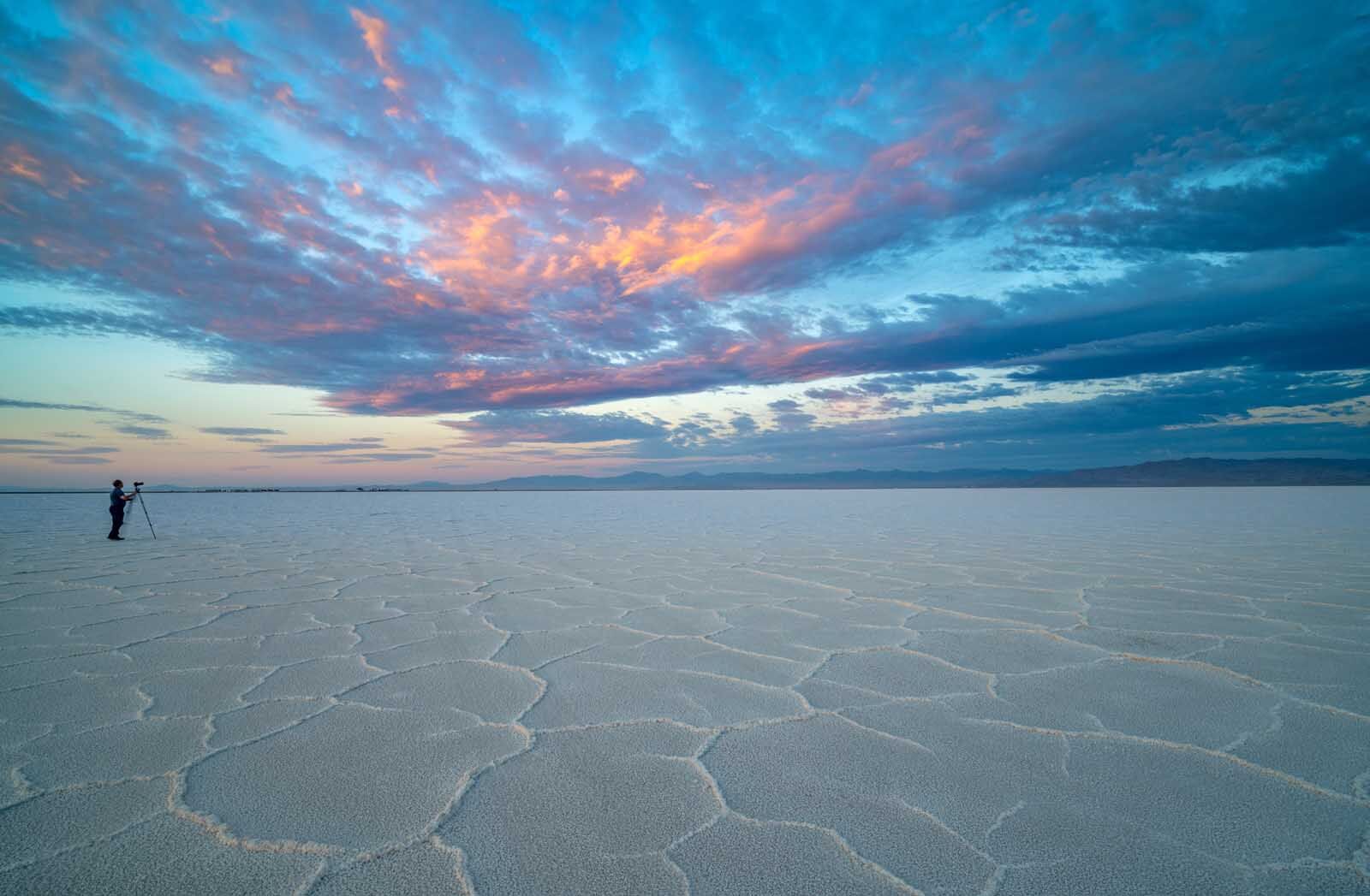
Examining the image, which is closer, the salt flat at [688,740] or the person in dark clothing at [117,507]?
the salt flat at [688,740]

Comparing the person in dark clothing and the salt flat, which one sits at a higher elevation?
the person in dark clothing

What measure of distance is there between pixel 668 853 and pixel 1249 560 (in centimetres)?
739

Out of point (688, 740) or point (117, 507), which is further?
point (117, 507)

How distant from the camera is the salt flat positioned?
4.81ft

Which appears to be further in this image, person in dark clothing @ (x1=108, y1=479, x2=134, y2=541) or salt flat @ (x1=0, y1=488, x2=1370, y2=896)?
person in dark clothing @ (x1=108, y1=479, x2=134, y2=541)

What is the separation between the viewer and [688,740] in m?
2.13

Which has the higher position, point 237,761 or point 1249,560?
point 237,761

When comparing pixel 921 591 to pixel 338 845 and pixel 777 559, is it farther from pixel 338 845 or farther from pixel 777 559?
pixel 338 845

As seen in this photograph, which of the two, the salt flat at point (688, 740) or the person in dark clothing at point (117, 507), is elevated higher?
the person in dark clothing at point (117, 507)

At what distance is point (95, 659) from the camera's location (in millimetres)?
3002

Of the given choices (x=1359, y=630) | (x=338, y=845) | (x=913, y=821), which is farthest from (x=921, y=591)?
(x=338, y=845)

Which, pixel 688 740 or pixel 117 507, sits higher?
pixel 117 507

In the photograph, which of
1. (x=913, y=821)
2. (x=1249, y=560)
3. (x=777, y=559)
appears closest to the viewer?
(x=913, y=821)

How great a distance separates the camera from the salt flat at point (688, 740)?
147 cm
